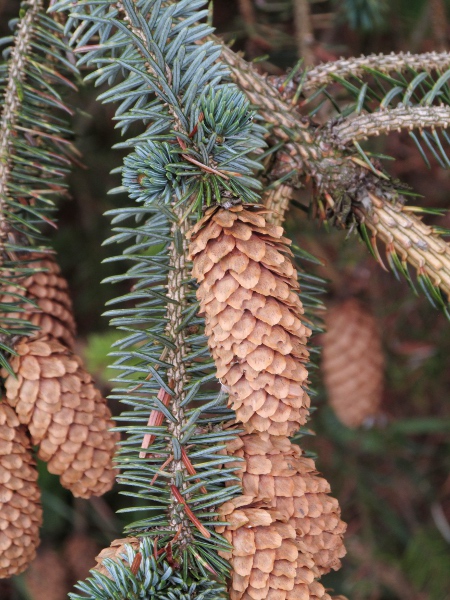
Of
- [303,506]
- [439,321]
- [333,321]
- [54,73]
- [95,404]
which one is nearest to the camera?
[303,506]

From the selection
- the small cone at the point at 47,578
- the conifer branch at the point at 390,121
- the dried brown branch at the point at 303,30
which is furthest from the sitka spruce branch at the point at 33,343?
the small cone at the point at 47,578

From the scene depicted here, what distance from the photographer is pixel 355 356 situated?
149 cm

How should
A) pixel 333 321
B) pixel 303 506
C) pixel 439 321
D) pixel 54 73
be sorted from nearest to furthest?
pixel 303 506, pixel 54 73, pixel 333 321, pixel 439 321

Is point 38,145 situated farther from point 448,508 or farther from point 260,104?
point 448,508

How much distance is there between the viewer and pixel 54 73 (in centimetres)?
92

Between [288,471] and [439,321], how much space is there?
141 cm

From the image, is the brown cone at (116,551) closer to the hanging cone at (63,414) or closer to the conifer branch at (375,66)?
the hanging cone at (63,414)

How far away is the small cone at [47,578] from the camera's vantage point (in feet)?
4.77

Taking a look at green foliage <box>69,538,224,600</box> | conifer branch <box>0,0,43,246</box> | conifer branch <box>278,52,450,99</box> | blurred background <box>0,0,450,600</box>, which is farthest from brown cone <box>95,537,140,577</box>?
conifer branch <box>278,52,450,99</box>

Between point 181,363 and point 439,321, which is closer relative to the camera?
point 181,363

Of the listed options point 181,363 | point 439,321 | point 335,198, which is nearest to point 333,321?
point 439,321

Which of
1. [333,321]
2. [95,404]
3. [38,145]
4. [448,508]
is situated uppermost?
[38,145]

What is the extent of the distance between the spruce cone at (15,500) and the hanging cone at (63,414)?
22mm

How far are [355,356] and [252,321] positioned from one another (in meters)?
0.89
